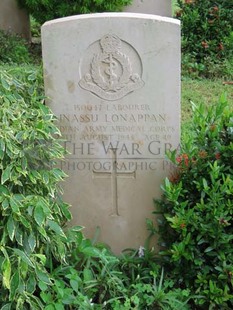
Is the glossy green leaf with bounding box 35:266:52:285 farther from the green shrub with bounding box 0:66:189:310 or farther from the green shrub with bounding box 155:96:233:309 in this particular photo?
the green shrub with bounding box 155:96:233:309

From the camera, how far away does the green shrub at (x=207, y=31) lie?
805cm

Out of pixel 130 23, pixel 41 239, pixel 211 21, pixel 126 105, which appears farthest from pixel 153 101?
pixel 211 21

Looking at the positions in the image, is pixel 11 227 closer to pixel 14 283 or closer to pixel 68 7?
pixel 14 283

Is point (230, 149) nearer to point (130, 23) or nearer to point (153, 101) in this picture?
point (153, 101)

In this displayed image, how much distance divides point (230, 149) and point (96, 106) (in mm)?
843

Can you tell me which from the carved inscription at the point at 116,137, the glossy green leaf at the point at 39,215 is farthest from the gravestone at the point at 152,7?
the glossy green leaf at the point at 39,215

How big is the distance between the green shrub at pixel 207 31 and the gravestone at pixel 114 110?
4022mm

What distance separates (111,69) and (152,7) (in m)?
5.34

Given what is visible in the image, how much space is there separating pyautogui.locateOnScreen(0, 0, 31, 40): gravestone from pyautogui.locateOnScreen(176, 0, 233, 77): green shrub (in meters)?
2.33

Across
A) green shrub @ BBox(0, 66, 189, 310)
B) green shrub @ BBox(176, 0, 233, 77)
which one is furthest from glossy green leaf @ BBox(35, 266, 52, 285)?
green shrub @ BBox(176, 0, 233, 77)

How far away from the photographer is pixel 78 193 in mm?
4258

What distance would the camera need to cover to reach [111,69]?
3.98m

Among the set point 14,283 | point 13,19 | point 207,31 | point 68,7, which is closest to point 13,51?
point 68,7

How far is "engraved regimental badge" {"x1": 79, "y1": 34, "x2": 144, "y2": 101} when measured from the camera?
3939mm
